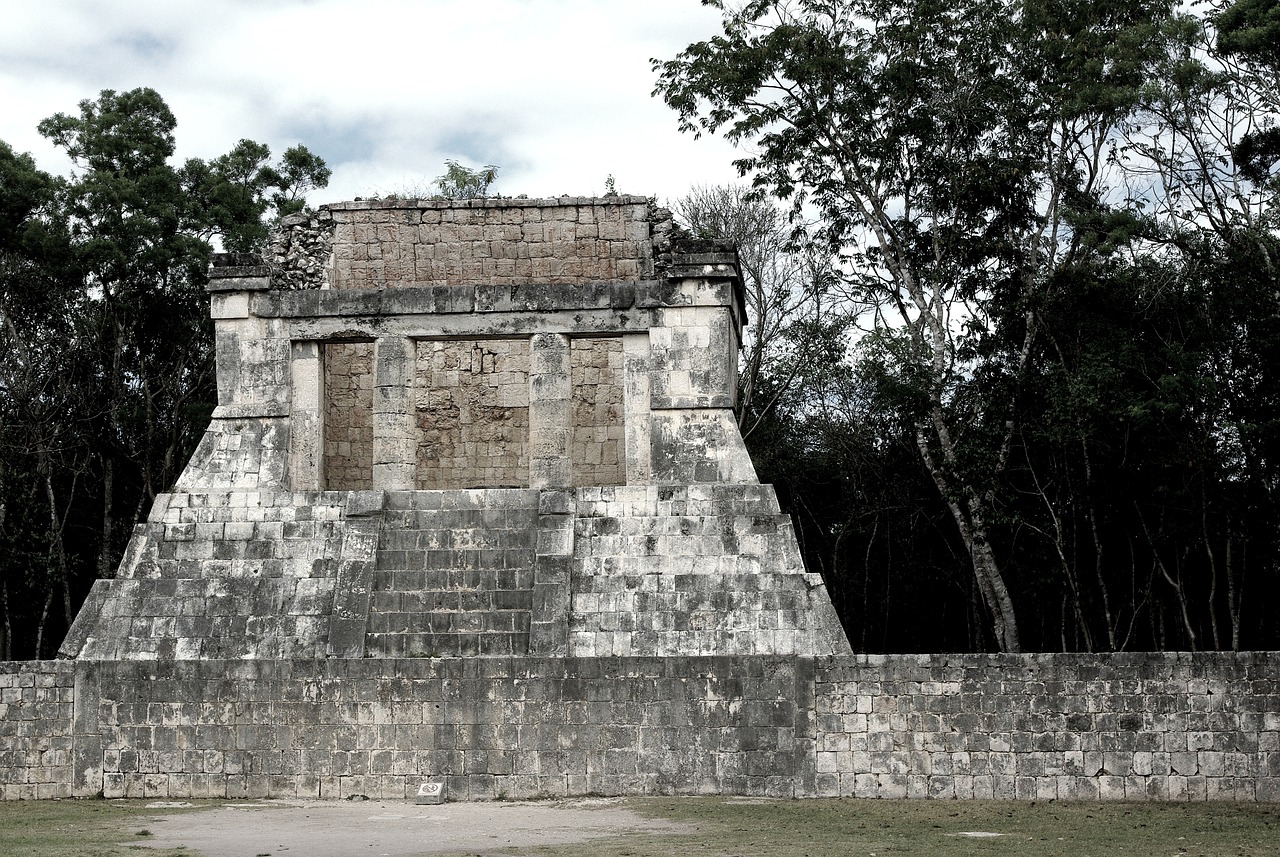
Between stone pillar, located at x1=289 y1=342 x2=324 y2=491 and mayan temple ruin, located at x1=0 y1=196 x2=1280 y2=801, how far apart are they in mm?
30

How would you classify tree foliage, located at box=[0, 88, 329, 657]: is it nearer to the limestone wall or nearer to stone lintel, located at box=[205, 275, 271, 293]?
stone lintel, located at box=[205, 275, 271, 293]

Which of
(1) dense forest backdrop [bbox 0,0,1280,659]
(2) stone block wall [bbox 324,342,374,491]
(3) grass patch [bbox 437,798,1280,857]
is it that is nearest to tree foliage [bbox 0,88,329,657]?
(1) dense forest backdrop [bbox 0,0,1280,659]

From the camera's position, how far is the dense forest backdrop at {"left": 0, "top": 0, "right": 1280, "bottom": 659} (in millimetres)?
17734

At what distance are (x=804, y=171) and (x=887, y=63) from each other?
192 centimetres

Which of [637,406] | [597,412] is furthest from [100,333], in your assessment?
[637,406]

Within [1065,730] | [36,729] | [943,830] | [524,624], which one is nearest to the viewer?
[943,830]

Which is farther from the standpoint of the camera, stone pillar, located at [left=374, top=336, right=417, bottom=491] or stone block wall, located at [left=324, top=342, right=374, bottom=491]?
stone block wall, located at [left=324, top=342, right=374, bottom=491]

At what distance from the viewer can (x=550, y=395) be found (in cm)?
1392

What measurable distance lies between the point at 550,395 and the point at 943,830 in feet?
19.9

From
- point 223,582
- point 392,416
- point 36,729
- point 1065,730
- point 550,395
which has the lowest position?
point 1065,730

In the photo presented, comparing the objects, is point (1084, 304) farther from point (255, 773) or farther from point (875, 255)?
point (255, 773)

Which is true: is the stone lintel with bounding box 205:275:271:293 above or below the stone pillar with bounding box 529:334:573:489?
above

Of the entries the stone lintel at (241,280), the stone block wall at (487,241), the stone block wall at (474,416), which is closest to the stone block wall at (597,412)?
the stone block wall at (474,416)

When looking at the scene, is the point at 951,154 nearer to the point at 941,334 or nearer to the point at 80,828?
the point at 941,334
